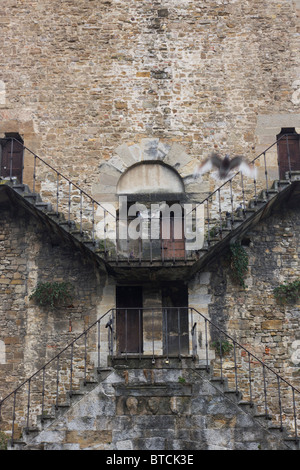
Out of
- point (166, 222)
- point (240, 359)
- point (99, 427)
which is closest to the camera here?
point (99, 427)

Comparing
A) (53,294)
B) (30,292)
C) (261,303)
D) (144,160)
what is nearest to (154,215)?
(144,160)

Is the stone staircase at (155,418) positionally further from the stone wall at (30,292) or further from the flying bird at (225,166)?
the flying bird at (225,166)

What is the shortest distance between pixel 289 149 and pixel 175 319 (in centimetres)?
476

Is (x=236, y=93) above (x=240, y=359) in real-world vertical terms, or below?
above

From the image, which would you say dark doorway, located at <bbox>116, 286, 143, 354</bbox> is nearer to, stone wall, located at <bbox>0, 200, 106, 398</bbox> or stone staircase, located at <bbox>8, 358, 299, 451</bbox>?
stone wall, located at <bbox>0, 200, 106, 398</bbox>

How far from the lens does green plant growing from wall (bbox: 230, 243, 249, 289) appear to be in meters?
16.5

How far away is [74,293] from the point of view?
1648 centimetres

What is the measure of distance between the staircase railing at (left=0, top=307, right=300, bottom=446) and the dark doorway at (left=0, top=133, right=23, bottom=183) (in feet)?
13.4

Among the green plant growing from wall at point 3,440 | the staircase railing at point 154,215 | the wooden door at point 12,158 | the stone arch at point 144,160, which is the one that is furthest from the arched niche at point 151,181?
the green plant growing from wall at point 3,440

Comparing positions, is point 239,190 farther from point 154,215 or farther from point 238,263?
point 154,215

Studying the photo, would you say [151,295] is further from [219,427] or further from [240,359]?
[219,427]

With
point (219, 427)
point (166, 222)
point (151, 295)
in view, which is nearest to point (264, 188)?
point (166, 222)

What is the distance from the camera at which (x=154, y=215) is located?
17.0 meters

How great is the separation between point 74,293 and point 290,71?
23.9 feet
